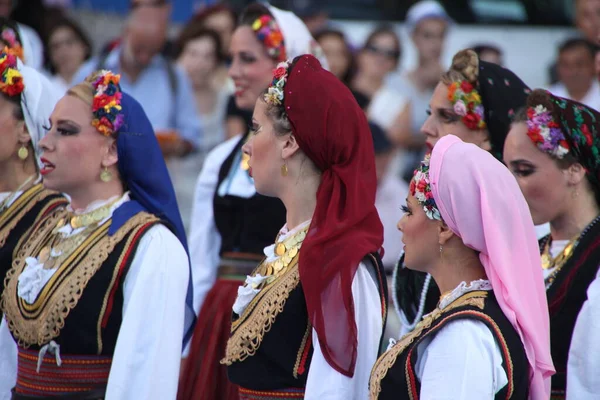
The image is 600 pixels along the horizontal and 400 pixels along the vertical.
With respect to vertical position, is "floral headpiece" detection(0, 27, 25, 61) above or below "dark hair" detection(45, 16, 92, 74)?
below

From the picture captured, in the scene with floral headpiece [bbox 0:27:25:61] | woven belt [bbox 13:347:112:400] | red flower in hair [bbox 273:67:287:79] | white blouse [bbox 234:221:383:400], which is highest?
floral headpiece [bbox 0:27:25:61]

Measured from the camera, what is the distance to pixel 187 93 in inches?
287

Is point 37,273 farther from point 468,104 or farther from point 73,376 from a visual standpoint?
point 468,104

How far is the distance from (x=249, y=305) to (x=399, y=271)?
2.94 ft

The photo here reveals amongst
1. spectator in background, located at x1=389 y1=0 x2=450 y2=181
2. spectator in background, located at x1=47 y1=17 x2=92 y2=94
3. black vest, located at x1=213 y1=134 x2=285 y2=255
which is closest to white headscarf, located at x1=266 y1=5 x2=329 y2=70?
black vest, located at x1=213 y1=134 x2=285 y2=255

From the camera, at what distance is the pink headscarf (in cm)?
285

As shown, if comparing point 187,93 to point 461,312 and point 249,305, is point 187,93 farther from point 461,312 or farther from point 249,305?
point 461,312

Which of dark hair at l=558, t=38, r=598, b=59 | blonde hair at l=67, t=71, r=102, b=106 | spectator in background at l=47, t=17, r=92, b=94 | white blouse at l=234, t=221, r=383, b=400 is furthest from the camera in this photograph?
spectator in background at l=47, t=17, r=92, b=94

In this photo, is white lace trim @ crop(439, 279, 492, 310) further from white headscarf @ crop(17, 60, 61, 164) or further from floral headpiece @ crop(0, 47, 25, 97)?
floral headpiece @ crop(0, 47, 25, 97)

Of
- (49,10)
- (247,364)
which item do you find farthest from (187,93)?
(247,364)

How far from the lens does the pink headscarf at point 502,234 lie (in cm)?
285

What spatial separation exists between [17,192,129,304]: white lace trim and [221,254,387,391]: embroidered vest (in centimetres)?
83

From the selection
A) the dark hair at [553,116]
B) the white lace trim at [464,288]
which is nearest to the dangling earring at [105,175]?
the white lace trim at [464,288]

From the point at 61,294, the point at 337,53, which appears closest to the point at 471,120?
the point at 61,294
